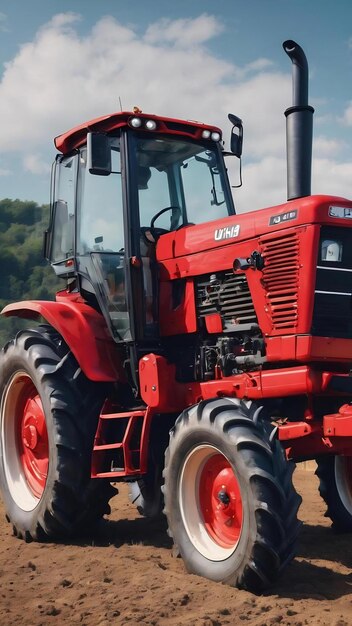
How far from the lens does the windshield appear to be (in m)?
6.61

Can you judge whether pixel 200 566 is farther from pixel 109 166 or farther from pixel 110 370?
pixel 109 166

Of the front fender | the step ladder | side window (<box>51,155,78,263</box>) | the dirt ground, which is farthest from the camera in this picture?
side window (<box>51,155,78,263</box>)

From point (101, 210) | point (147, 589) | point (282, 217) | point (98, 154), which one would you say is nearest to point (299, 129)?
point (282, 217)

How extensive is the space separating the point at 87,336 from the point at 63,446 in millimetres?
889

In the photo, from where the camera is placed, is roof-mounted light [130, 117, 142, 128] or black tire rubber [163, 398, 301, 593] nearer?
black tire rubber [163, 398, 301, 593]

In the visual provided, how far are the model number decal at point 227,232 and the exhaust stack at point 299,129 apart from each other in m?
0.45

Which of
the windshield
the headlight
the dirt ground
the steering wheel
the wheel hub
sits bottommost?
the dirt ground

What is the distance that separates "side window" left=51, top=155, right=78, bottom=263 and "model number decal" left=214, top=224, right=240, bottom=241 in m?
1.57

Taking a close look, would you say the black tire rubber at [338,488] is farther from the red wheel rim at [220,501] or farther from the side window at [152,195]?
the side window at [152,195]

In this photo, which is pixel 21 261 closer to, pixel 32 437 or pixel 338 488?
pixel 32 437

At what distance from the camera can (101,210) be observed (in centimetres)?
662

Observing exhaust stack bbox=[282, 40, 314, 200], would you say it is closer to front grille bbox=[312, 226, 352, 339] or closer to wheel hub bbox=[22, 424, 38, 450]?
front grille bbox=[312, 226, 352, 339]

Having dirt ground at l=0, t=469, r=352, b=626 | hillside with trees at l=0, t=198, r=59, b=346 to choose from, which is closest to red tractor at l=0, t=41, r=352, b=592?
dirt ground at l=0, t=469, r=352, b=626

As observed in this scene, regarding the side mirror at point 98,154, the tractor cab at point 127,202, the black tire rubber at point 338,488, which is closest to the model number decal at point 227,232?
the tractor cab at point 127,202
